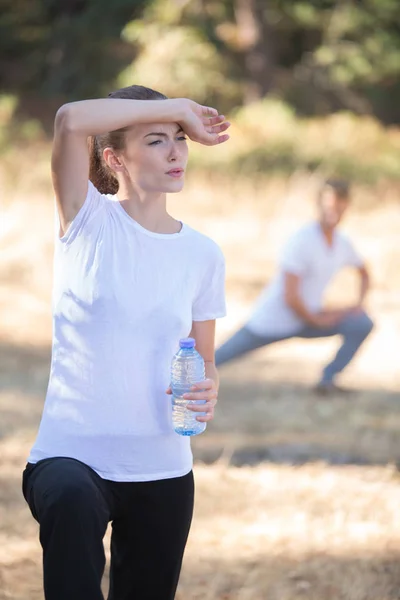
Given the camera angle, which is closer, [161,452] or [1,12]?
[161,452]

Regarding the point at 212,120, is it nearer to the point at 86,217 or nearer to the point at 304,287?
the point at 86,217

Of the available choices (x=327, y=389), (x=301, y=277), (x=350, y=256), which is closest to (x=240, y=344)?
(x=301, y=277)

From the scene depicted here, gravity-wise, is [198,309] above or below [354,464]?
above

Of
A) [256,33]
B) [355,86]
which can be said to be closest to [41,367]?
[256,33]

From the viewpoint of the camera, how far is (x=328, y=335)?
27.0 ft

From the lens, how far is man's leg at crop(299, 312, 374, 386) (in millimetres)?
8188

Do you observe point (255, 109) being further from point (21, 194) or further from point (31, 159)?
point (21, 194)

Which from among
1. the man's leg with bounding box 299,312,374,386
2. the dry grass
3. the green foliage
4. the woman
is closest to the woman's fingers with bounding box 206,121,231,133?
the woman

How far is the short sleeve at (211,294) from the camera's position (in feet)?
10.2

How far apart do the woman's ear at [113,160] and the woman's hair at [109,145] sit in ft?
0.05

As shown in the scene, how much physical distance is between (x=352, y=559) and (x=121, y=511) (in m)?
2.21

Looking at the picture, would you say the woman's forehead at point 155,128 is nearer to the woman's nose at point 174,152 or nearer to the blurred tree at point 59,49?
the woman's nose at point 174,152

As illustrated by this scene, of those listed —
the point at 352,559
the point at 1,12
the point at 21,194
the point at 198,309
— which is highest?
the point at 1,12

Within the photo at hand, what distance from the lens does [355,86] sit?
33844 mm
